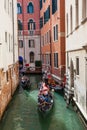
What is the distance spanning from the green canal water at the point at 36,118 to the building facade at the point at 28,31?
778 inches

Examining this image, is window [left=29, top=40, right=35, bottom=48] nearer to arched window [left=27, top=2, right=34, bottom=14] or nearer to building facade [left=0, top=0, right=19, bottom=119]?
arched window [left=27, top=2, right=34, bottom=14]

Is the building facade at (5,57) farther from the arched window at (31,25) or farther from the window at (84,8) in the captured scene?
the arched window at (31,25)

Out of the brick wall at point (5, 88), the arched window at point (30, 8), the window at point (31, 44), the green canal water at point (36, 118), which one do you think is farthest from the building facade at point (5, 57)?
the arched window at point (30, 8)

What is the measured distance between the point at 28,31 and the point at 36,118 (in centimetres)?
2427

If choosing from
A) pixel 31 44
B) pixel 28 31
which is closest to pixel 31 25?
Answer: pixel 28 31

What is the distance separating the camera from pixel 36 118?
514 inches

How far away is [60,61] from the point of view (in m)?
21.2

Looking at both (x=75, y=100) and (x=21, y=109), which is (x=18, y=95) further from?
(x=75, y=100)

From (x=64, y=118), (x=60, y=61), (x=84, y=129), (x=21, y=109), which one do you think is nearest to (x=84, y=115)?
(x=84, y=129)

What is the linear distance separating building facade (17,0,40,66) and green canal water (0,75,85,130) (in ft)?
64.9

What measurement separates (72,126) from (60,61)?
1002 cm

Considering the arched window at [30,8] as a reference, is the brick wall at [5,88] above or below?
below

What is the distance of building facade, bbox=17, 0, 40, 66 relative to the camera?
119ft

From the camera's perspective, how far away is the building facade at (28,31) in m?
36.4
